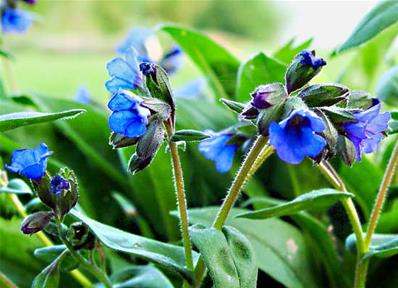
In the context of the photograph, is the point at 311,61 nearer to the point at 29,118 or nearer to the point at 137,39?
the point at 29,118

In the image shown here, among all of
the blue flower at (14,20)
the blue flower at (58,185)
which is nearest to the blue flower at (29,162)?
the blue flower at (58,185)

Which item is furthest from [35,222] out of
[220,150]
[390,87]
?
[390,87]

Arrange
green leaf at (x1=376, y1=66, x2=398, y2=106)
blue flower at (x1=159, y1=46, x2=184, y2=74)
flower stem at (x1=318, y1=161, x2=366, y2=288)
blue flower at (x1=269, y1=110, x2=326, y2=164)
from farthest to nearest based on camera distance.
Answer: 1. blue flower at (x1=159, y1=46, x2=184, y2=74)
2. green leaf at (x1=376, y1=66, x2=398, y2=106)
3. flower stem at (x1=318, y1=161, x2=366, y2=288)
4. blue flower at (x1=269, y1=110, x2=326, y2=164)

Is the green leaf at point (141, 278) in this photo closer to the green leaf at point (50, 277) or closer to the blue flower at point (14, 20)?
the green leaf at point (50, 277)

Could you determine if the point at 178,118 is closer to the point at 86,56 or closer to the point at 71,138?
the point at 71,138

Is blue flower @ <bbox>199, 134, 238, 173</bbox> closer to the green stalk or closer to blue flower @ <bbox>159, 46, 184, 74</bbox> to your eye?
the green stalk

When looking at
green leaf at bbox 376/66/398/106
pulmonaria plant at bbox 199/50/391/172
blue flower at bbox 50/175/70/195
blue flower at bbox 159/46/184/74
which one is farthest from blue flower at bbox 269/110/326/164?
blue flower at bbox 159/46/184/74
